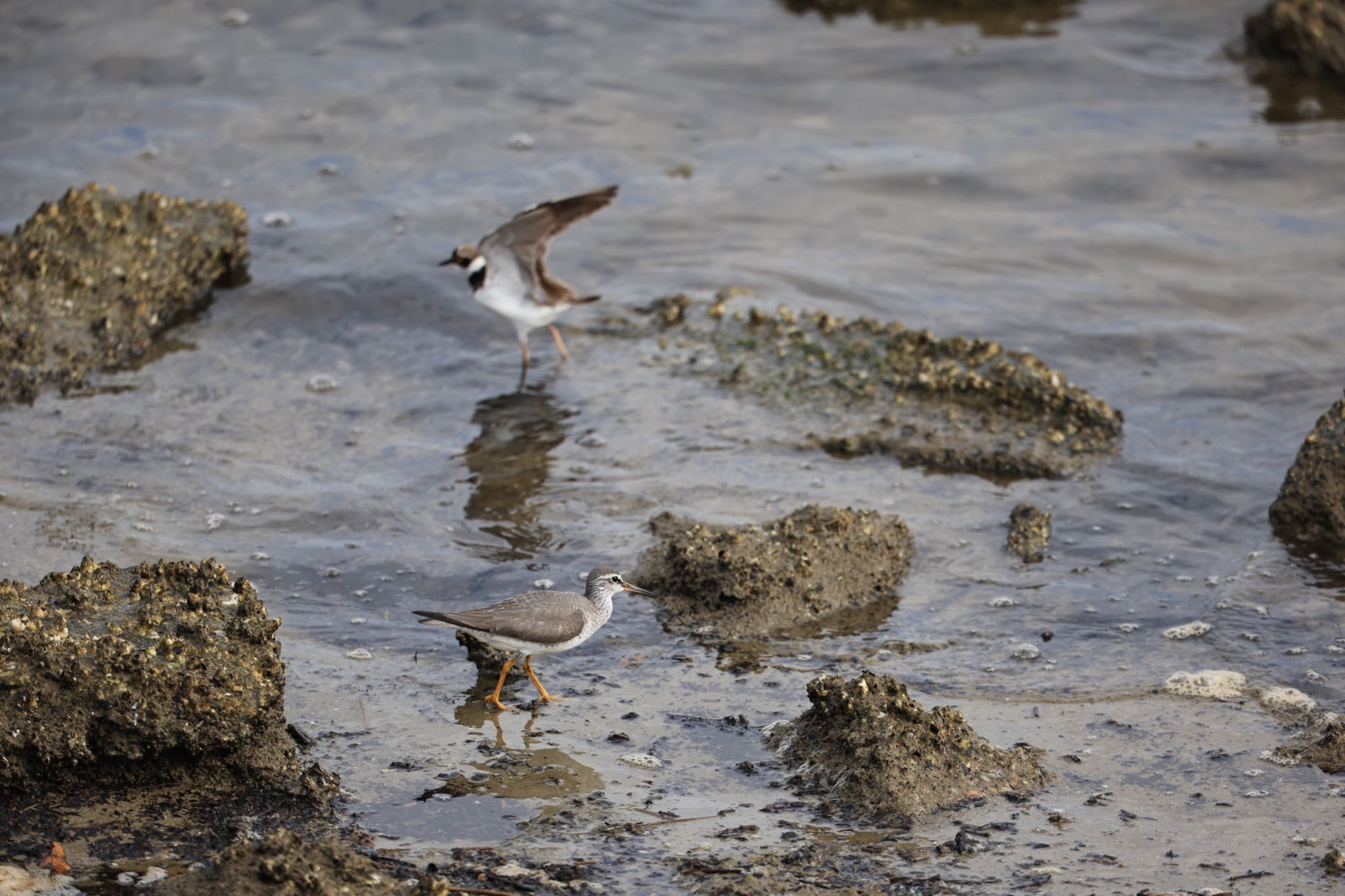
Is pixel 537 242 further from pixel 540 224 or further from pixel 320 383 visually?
pixel 320 383

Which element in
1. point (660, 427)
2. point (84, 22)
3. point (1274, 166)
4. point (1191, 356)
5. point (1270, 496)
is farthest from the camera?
point (84, 22)

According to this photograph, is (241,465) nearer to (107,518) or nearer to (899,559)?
(107,518)

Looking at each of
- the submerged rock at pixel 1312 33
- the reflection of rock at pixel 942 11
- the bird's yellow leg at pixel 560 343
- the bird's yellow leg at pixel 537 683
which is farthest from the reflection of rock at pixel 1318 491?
the reflection of rock at pixel 942 11

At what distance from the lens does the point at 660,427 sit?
9.19m

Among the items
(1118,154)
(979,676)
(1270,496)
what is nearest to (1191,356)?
(1270,496)

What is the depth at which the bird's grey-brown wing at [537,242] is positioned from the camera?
10.2 meters

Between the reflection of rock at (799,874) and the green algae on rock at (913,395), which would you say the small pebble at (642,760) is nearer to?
the reflection of rock at (799,874)

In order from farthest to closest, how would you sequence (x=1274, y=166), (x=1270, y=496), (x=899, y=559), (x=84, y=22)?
(x=84, y=22)
(x=1274, y=166)
(x=1270, y=496)
(x=899, y=559)

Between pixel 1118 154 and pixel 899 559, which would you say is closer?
pixel 899 559

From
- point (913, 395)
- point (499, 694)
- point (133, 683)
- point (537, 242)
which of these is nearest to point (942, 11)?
point (537, 242)

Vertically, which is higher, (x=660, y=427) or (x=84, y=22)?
(x=84, y=22)

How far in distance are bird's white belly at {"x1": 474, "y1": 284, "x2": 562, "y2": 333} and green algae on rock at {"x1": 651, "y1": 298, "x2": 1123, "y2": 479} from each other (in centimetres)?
110

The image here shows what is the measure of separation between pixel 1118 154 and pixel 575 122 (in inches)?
234

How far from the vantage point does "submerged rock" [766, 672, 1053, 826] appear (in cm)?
516
